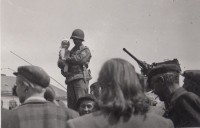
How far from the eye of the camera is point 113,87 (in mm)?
2389

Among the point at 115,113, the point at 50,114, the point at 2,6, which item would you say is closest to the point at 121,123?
the point at 115,113

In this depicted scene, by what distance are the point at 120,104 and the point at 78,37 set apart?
4.36m

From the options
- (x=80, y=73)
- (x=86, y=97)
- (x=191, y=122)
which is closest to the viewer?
(x=191, y=122)

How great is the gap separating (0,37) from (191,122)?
114 inches

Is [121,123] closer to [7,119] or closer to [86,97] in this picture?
[7,119]

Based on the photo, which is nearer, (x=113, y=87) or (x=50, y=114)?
(x=113, y=87)

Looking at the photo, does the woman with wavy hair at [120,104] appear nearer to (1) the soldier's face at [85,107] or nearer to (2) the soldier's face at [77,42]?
(1) the soldier's face at [85,107]

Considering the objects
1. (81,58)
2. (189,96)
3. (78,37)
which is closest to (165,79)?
(189,96)

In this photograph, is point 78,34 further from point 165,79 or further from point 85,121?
point 85,121

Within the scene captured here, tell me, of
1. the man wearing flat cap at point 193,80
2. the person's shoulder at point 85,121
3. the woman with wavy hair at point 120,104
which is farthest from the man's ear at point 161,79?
the person's shoulder at point 85,121

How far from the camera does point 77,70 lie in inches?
253

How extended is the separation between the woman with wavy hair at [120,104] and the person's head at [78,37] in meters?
4.17

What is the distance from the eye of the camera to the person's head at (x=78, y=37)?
6.58 metres

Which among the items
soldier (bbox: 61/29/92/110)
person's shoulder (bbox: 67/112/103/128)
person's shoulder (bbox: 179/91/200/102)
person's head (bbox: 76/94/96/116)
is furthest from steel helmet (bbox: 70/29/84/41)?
person's shoulder (bbox: 67/112/103/128)
